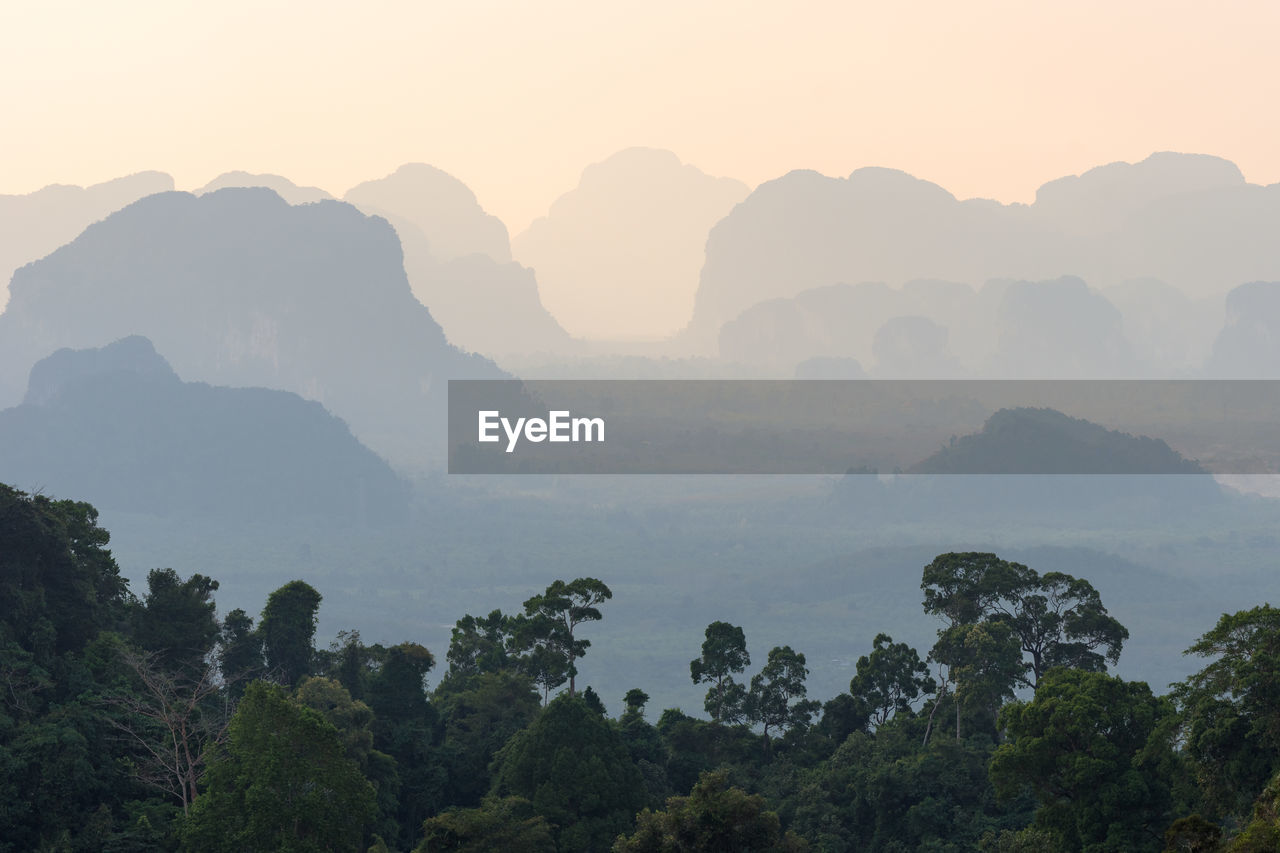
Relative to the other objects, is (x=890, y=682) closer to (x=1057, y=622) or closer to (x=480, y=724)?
(x=1057, y=622)

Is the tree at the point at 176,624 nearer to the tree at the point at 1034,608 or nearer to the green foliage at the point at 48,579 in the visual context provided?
the green foliage at the point at 48,579

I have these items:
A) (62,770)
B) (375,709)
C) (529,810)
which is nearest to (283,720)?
(62,770)

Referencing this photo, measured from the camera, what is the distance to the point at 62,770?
4753 centimetres

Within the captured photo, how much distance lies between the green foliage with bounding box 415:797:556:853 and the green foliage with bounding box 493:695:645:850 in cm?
596

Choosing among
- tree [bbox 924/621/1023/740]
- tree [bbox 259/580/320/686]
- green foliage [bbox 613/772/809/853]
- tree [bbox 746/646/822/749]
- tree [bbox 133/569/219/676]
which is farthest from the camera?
tree [bbox 259/580/320/686]

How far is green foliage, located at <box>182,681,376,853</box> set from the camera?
141ft

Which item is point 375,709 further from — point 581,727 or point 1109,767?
point 1109,767

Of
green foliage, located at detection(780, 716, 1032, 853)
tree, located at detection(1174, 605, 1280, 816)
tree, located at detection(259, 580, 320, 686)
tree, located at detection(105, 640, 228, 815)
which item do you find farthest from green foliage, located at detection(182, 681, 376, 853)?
tree, located at detection(259, 580, 320, 686)

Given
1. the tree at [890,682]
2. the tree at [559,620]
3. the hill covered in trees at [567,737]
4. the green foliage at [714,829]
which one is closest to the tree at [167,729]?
the hill covered in trees at [567,737]

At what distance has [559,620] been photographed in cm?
7219

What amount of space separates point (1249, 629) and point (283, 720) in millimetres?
30638

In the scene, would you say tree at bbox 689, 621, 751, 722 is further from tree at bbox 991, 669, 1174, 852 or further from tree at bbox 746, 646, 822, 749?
tree at bbox 991, 669, 1174, 852

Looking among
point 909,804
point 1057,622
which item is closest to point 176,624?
point 909,804

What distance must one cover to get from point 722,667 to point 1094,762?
29573mm
